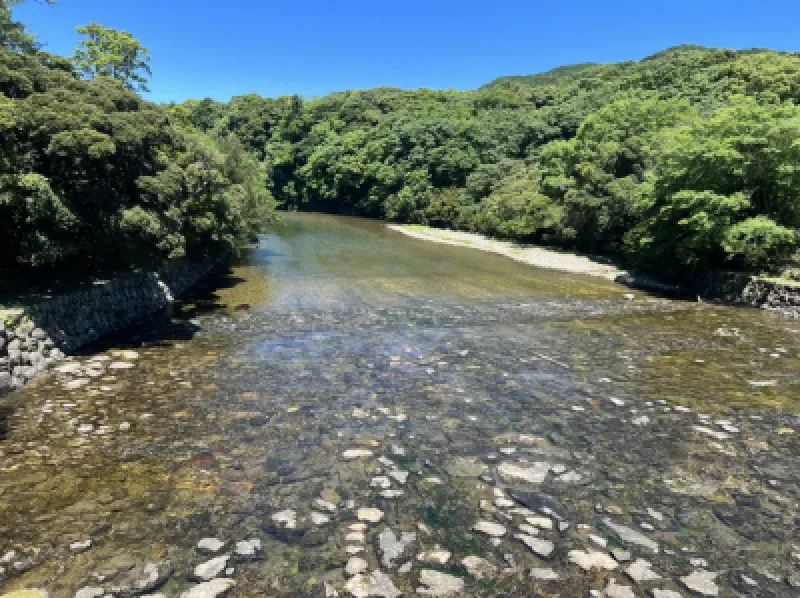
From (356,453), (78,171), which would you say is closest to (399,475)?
(356,453)

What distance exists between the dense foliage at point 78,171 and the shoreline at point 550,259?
26.4 metres

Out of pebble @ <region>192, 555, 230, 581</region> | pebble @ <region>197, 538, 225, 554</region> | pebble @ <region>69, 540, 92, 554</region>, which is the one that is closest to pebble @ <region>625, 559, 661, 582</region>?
pebble @ <region>192, 555, 230, 581</region>

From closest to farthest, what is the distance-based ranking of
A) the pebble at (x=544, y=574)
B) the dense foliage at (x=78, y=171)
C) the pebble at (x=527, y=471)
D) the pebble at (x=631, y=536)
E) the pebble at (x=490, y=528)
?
1. the pebble at (x=544, y=574)
2. the pebble at (x=631, y=536)
3. the pebble at (x=490, y=528)
4. the pebble at (x=527, y=471)
5. the dense foliage at (x=78, y=171)

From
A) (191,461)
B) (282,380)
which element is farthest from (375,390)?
(191,461)

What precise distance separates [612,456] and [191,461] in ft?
21.8

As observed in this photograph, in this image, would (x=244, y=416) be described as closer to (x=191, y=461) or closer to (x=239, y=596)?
(x=191, y=461)

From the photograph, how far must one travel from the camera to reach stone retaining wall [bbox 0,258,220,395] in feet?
35.4

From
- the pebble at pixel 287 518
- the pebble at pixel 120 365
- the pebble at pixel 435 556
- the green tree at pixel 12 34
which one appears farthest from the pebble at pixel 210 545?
the green tree at pixel 12 34

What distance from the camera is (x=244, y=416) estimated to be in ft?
30.4

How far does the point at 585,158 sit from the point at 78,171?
39.3 meters

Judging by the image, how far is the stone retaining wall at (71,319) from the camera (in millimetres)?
10781

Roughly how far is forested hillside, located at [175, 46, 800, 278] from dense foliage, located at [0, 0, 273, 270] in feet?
80.9

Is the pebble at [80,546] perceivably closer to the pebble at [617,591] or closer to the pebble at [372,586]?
the pebble at [372,586]

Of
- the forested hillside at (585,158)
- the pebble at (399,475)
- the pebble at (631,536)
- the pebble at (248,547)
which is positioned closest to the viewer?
the pebble at (248,547)
